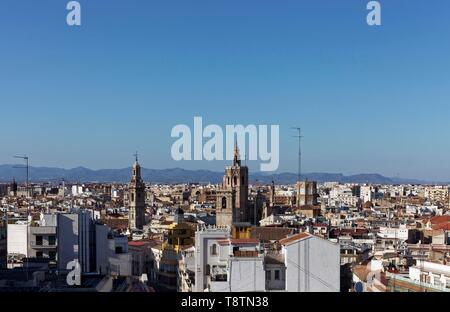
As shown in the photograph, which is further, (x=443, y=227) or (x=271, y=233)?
(x=443, y=227)

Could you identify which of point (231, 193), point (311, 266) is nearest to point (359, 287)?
point (311, 266)

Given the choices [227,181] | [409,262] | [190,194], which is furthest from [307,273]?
[190,194]

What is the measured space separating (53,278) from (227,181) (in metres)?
11.2

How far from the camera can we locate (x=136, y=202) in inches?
660

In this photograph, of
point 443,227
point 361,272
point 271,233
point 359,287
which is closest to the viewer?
point 359,287

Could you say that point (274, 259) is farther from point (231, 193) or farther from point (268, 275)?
point (231, 193)

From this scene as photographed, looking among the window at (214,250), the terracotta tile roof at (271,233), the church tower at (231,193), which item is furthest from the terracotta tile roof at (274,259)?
the church tower at (231,193)

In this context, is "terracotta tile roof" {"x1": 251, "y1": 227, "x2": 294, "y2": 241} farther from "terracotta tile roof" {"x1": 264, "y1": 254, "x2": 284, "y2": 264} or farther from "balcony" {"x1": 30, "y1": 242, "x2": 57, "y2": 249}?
"terracotta tile roof" {"x1": 264, "y1": 254, "x2": 284, "y2": 264}

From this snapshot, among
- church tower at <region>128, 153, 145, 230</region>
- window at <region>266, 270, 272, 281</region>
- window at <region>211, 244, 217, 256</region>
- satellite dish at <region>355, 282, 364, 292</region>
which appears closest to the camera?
window at <region>266, 270, 272, 281</region>

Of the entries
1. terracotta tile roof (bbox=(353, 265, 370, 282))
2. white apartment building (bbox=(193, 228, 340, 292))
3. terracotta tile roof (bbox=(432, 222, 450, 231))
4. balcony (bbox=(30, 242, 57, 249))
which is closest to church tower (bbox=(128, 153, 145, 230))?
terracotta tile roof (bbox=(432, 222, 450, 231))

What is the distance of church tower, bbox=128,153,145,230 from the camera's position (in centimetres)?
1661

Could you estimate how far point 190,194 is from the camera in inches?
1569

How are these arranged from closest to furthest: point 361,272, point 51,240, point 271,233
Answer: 1. point 361,272
2. point 51,240
3. point 271,233
